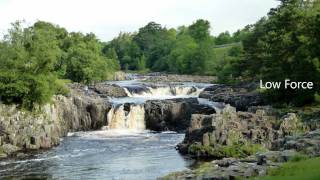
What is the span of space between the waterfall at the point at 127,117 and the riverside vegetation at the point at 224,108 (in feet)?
3.09

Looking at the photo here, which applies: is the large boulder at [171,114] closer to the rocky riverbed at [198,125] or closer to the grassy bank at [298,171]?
the rocky riverbed at [198,125]

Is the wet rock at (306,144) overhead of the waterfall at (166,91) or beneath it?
beneath

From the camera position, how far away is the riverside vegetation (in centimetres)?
3997

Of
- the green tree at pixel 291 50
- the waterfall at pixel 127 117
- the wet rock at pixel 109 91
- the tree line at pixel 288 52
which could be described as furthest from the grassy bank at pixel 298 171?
the wet rock at pixel 109 91

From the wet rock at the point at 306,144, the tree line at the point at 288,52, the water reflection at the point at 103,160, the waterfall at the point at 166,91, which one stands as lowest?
the water reflection at the point at 103,160

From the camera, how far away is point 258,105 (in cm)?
7469

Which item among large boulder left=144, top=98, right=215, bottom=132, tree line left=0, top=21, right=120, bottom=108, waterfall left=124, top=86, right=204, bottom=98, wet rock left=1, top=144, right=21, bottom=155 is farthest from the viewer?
waterfall left=124, top=86, right=204, bottom=98

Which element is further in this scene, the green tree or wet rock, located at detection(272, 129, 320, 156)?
the green tree

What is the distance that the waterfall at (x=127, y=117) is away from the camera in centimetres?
7531

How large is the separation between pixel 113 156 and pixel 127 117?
22289 mm

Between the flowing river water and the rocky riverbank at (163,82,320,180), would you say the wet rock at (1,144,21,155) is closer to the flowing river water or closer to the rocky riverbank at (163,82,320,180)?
the flowing river water

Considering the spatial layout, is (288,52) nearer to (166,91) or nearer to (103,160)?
(166,91)

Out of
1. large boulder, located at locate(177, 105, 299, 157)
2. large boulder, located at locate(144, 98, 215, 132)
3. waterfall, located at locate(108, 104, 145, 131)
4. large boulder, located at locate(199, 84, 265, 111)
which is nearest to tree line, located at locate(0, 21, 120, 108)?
waterfall, located at locate(108, 104, 145, 131)

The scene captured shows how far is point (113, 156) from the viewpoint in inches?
2121
